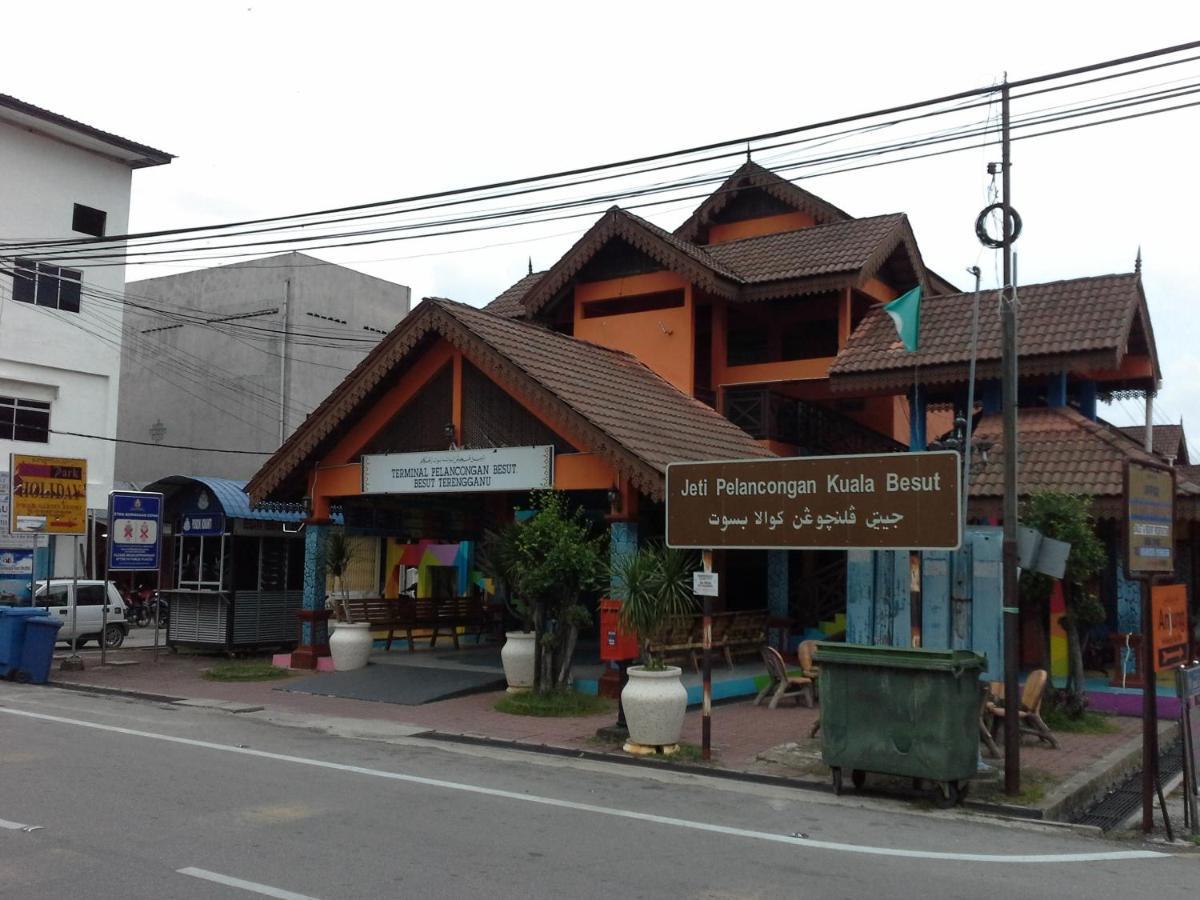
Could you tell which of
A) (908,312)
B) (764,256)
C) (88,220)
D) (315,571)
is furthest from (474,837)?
(88,220)

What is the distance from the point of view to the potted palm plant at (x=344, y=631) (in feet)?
58.9

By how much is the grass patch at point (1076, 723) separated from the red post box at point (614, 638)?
5.12 m

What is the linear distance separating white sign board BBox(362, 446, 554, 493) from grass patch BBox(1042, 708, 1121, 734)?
730 cm

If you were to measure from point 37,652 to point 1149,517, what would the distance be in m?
16.3

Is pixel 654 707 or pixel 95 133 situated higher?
pixel 95 133

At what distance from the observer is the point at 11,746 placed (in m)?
11.1

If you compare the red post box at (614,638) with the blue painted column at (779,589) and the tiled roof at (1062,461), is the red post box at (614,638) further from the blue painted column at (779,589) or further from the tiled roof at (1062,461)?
the tiled roof at (1062,461)

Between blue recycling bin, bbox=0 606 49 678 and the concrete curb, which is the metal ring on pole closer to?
the concrete curb

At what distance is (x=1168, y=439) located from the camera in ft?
97.8

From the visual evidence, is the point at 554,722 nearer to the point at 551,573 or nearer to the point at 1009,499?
the point at 551,573

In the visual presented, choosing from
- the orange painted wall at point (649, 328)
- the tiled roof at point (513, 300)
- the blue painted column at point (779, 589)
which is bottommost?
the blue painted column at point (779, 589)

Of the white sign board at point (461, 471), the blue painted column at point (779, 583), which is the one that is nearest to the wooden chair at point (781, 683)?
the blue painted column at point (779, 583)

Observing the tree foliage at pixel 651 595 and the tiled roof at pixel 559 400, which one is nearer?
the tree foliage at pixel 651 595

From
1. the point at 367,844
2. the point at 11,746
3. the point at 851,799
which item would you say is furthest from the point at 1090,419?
the point at 11,746
